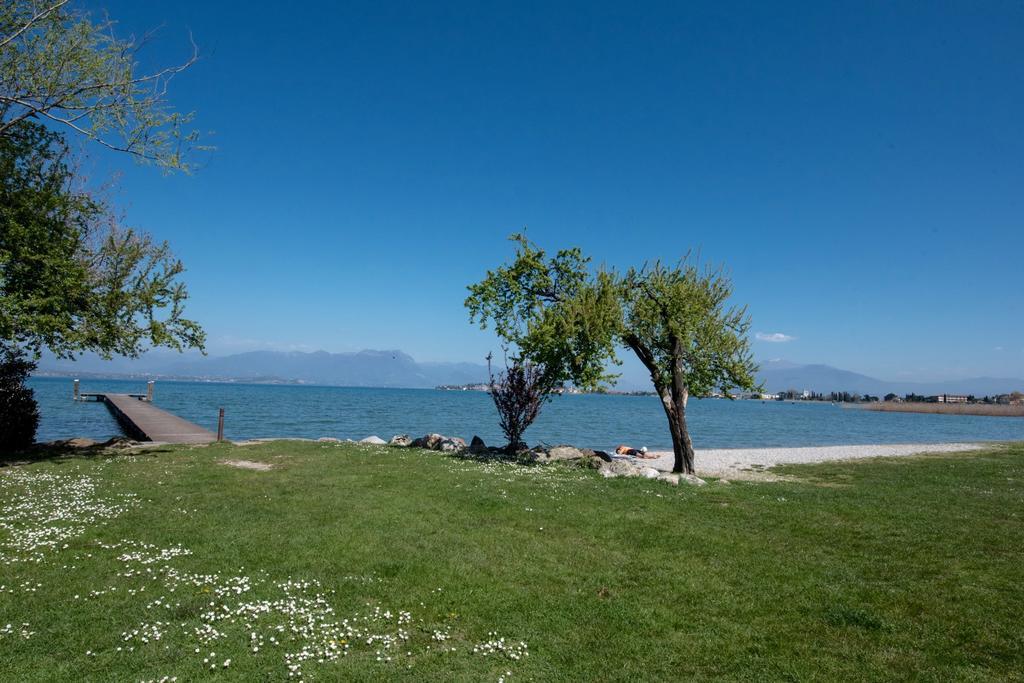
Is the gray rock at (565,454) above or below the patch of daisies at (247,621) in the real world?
above

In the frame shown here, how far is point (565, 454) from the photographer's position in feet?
87.2

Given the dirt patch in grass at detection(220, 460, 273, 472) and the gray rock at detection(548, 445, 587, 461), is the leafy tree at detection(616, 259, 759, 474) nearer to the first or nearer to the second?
the gray rock at detection(548, 445, 587, 461)

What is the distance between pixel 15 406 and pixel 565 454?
988 inches

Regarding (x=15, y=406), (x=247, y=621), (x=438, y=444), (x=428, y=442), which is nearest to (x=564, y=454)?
(x=438, y=444)

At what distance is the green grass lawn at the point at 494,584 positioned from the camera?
7.20 m

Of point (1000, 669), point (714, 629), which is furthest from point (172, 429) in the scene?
point (1000, 669)

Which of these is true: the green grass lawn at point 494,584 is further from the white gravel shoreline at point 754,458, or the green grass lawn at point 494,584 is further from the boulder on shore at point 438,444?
the boulder on shore at point 438,444

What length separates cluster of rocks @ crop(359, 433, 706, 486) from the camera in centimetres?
2202

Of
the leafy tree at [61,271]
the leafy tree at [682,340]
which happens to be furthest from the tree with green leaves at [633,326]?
the leafy tree at [61,271]

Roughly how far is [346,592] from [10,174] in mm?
23534

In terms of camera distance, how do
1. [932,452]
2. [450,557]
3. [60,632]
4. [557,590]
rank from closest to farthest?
[60,632], [557,590], [450,557], [932,452]

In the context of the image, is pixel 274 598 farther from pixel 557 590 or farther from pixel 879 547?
pixel 879 547

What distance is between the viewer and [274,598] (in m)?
8.91

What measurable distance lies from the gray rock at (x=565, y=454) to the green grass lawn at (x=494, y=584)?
27.1 ft
